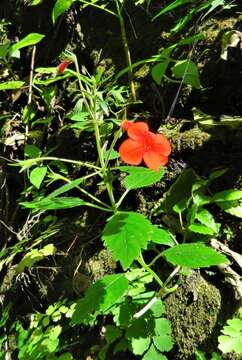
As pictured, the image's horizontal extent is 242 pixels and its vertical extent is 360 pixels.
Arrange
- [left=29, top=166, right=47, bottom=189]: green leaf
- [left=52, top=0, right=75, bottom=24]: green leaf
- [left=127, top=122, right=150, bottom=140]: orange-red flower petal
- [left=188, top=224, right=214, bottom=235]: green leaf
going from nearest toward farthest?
[left=127, top=122, right=150, bottom=140]: orange-red flower petal < [left=188, top=224, right=214, bottom=235]: green leaf < [left=29, top=166, right=47, bottom=189]: green leaf < [left=52, top=0, right=75, bottom=24]: green leaf

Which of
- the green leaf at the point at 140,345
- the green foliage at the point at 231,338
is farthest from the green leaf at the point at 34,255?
the green foliage at the point at 231,338

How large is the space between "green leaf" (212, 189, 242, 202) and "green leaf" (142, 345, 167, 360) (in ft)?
1.76

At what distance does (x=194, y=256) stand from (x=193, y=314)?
0.34m

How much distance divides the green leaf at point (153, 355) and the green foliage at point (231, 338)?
0.60 ft

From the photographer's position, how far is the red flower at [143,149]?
1363 millimetres

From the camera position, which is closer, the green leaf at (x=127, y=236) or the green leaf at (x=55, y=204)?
the green leaf at (x=127, y=236)

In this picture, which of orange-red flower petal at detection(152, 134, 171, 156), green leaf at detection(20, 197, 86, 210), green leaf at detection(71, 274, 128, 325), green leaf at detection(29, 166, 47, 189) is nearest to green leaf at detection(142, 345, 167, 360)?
green leaf at detection(71, 274, 128, 325)

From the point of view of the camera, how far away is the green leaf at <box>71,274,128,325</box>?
1263 millimetres

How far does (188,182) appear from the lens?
1656 millimetres

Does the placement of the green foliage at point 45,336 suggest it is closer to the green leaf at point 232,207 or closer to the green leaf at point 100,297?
the green leaf at point 100,297

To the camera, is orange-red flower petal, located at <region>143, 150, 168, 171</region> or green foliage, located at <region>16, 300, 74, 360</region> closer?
orange-red flower petal, located at <region>143, 150, 168, 171</region>

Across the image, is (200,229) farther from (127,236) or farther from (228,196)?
(127,236)

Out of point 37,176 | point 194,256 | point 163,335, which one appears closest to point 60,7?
point 37,176

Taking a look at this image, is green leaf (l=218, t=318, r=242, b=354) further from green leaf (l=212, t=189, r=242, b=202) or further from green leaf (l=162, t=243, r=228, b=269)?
green leaf (l=212, t=189, r=242, b=202)
